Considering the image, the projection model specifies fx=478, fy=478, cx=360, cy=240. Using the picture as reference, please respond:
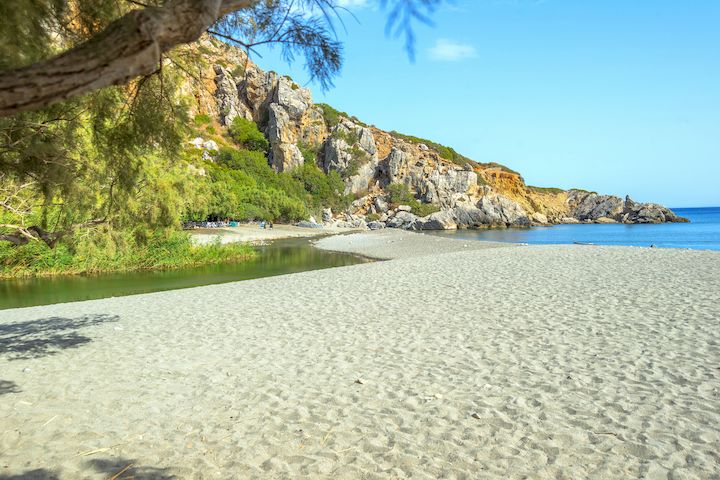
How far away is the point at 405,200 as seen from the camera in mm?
94562

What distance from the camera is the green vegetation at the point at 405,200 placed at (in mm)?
92000

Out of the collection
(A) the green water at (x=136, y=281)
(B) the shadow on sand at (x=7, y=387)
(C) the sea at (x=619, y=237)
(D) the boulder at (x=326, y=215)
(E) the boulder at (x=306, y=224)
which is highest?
(D) the boulder at (x=326, y=215)

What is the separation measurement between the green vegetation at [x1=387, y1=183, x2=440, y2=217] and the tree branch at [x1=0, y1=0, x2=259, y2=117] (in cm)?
8963

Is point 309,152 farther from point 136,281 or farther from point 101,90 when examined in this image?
point 101,90

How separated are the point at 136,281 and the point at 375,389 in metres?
18.8

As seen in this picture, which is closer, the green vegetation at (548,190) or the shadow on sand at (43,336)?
the shadow on sand at (43,336)

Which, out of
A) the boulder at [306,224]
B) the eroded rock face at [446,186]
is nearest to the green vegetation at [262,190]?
the boulder at [306,224]

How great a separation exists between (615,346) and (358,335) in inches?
159

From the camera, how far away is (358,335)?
27.7 feet

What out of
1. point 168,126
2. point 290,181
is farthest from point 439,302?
point 290,181

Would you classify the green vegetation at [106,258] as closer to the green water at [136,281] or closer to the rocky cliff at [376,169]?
the green water at [136,281]

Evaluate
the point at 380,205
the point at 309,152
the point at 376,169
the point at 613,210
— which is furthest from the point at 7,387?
the point at 613,210

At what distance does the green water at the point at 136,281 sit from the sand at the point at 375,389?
6.61 meters

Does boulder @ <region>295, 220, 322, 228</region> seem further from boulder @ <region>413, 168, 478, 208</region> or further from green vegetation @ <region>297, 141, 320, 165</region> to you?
boulder @ <region>413, 168, 478, 208</region>
